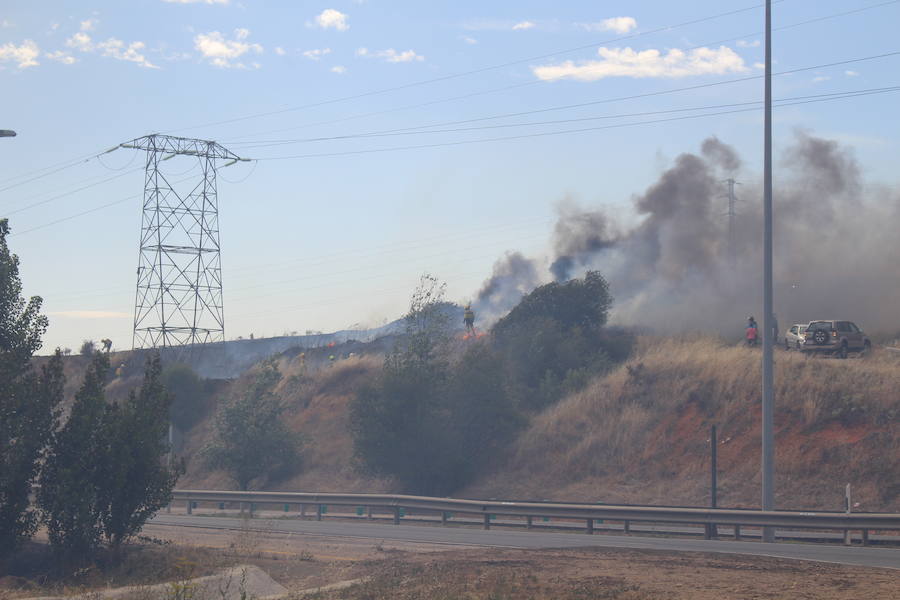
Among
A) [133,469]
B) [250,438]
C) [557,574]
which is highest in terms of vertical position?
[133,469]

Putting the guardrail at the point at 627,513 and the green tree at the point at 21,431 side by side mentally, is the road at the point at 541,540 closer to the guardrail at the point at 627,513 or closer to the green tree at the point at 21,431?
the guardrail at the point at 627,513

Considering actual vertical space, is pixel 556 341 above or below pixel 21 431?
above

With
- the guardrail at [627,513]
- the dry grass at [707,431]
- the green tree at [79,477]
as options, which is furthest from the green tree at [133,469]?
the dry grass at [707,431]

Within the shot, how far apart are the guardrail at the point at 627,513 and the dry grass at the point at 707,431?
8.75 metres

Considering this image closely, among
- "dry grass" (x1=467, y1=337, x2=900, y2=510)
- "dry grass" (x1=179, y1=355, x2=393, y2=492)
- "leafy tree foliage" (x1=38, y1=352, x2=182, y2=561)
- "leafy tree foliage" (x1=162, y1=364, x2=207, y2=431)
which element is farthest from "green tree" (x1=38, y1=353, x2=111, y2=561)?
"leafy tree foliage" (x1=162, y1=364, x2=207, y2=431)

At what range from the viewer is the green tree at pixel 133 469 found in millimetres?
19375

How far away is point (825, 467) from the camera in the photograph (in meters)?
33.8

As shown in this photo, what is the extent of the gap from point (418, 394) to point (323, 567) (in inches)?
970

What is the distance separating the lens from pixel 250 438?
4509cm

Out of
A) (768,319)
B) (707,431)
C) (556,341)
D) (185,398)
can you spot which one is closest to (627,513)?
(768,319)

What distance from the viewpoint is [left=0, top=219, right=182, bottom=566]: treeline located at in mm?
19016

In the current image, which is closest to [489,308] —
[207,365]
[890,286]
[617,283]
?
[617,283]

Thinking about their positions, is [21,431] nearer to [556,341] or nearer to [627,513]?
[627,513]

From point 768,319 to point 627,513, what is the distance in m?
6.23
